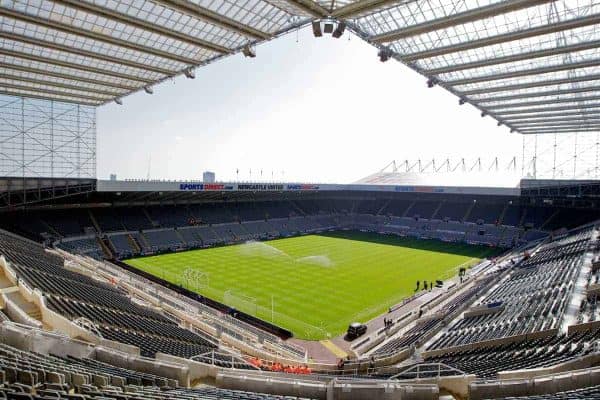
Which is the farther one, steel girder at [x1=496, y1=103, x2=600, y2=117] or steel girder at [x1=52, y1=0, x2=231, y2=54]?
steel girder at [x1=496, y1=103, x2=600, y2=117]

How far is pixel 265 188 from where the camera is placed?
6034 cm

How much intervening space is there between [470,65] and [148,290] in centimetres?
2809

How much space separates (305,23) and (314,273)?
910 inches

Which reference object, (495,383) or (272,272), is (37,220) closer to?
(272,272)

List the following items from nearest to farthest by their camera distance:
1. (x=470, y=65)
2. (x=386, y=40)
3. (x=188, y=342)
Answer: (x=188, y=342)
(x=386, y=40)
(x=470, y=65)

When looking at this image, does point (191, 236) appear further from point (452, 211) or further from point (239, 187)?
point (452, 211)

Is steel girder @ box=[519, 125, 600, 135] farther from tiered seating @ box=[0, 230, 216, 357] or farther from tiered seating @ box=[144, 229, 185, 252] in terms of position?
tiered seating @ box=[0, 230, 216, 357]

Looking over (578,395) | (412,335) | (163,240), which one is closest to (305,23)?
(412,335)

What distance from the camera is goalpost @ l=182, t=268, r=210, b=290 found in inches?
1339

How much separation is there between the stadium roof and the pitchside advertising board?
14.1 m

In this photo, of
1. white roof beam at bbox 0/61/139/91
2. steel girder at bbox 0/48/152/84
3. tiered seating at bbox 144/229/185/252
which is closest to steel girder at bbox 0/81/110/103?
white roof beam at bbox 0/61/139/91

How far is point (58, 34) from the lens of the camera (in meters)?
24.6

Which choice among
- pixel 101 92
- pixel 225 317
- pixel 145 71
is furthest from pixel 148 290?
pixel 101 92

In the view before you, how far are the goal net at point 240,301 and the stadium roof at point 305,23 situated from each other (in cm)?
1738
